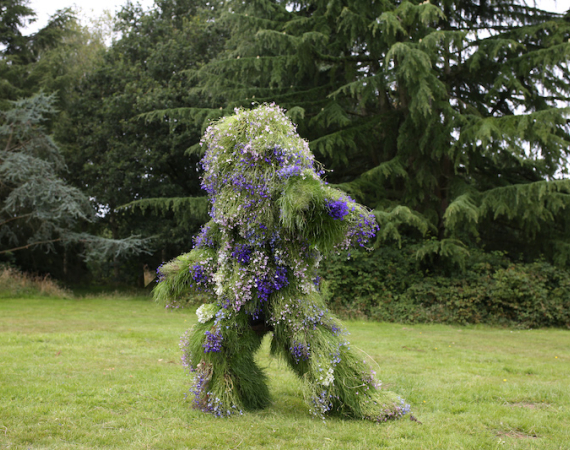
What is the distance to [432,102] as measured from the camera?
40.6ft

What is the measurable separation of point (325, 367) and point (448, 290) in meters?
8.75

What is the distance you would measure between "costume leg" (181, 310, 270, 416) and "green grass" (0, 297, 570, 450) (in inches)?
6.1

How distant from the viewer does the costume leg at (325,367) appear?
14.1 feet

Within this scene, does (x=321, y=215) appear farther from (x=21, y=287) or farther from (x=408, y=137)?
(x=21, y=287)

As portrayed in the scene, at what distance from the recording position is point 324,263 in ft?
44.4

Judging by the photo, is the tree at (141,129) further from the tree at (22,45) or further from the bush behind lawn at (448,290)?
the bush behind lawn at (448,290)

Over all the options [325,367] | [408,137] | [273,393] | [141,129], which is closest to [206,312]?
[325,367]

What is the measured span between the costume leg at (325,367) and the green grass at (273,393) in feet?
0.49

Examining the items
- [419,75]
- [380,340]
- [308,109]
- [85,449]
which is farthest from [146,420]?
[308,109]

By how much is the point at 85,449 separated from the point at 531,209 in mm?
10621

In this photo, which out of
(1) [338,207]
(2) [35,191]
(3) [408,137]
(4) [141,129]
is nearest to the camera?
(1) [338,207]

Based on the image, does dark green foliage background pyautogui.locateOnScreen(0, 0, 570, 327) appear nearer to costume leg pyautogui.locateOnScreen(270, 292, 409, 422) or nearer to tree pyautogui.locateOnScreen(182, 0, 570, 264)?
tree pyautogui.locateOnScreen(182, 0, 570, 264)


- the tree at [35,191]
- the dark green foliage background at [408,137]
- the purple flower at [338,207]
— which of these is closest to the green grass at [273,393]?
the purple flower at [338,207]

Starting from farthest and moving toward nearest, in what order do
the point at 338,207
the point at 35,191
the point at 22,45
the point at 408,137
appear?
the point at 22,45
the point at 35,191
the point at 408,137
the point at 338,207
